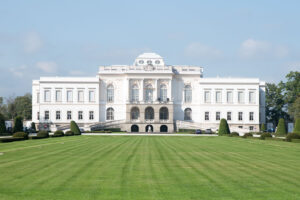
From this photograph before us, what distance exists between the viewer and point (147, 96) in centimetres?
8744

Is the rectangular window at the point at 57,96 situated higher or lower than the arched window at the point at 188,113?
higher

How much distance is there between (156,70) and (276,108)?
101ft

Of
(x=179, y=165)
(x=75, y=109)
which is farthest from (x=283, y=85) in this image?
(x=179, y=165)

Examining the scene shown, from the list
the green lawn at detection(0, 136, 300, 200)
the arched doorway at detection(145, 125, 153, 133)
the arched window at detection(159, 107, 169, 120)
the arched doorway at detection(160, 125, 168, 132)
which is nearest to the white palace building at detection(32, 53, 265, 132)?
the arched window at detection(159, 107, 169, 120)

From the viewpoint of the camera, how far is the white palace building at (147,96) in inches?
3423

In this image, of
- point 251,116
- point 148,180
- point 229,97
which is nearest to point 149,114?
point 229,97

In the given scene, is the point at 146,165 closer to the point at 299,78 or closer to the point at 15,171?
the point at 15,171

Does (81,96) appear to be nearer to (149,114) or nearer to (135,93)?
(135,93)

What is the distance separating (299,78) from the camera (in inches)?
3383

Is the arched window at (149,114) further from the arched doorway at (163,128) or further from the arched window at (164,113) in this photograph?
the arched doorway at (163,128)

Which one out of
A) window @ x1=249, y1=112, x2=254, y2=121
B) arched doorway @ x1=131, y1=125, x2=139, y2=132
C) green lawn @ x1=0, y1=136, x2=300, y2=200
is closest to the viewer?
green lawn @ x1=0, y1=136, x2=300, y2=200

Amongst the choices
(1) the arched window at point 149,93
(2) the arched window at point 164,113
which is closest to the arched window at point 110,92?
(1) the arched window at point 149,93

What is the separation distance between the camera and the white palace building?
8694cm

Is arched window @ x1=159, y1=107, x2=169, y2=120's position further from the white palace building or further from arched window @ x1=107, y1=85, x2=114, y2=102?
arched window @ x1=107, y1=85, x2=114, y2=102
